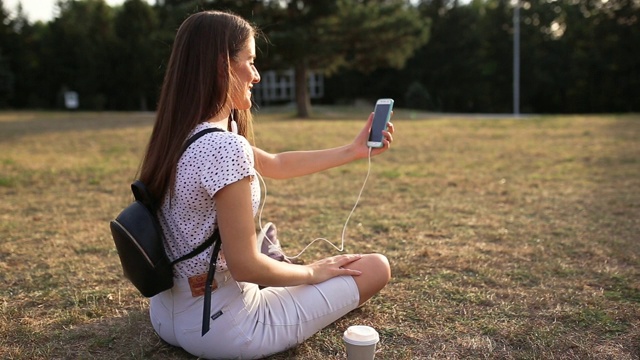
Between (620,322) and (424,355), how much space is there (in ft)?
2.90

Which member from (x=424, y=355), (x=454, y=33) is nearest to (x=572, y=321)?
(x=424, y=355)

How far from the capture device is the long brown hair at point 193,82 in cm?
182

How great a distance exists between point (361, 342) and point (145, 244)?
2.43 feet

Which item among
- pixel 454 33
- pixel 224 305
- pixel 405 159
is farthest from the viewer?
pixel 454 33

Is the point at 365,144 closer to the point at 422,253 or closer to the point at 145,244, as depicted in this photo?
the point at 145,244

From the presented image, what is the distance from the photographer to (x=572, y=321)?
2432 mm

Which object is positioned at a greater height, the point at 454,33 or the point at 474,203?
the point at 454,33

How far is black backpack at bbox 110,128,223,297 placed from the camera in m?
1.81

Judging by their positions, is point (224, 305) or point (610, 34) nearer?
point (224, 305)

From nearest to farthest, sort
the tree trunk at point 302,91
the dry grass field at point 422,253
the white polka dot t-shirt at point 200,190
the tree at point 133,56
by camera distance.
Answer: the white polka dot t-shirt at point 200,190
the dry grass field at point 422,253
the tree trunk at point 302,91
the tree at point 133,56

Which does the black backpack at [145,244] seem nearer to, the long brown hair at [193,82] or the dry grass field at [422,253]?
the long brown hair at [193,82]

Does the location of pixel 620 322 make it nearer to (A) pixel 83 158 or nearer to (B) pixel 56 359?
(B) pixel 56 359

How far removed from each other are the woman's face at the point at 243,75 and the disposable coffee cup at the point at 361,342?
839mm

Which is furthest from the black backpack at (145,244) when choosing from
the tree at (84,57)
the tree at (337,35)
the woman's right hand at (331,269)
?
the tree at (84,57)
